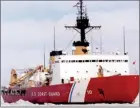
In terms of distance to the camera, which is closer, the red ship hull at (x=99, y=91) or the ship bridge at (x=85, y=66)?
the red ship hull at (x=99, y=91)

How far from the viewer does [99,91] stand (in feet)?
114

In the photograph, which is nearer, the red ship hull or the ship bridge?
the red ship hull

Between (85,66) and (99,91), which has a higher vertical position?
(85,66)

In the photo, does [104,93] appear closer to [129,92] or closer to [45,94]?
[129,92]

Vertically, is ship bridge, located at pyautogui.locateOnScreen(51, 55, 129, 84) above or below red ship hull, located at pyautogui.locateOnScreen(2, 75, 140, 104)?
above

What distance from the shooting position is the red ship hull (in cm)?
3369

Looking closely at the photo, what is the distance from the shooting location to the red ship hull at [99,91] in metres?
33.7

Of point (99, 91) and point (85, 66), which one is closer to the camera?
point (99, 91)

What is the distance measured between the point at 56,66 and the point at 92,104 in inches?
204

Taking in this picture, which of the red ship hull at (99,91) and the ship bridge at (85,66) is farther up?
the ship bridge at (85,66)

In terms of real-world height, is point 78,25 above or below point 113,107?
above

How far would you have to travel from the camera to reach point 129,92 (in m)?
33.7

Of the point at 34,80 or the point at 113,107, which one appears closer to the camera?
the point at 113,107

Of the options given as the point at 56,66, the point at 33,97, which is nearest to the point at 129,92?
the point at 56,66
